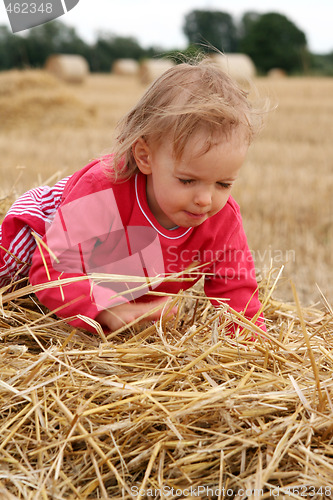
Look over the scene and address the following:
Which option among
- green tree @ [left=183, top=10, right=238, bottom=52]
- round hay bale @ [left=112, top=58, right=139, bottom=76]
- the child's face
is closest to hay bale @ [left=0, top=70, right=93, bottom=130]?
the child's face

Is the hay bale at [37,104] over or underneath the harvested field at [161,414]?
underneath

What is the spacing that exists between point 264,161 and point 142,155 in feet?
16.7

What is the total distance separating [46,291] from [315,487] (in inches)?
36.9

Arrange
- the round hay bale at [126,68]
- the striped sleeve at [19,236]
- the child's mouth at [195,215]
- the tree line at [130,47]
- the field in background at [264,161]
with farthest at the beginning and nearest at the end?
the tree line at [130,47] → the round hay bale at [126,68] → the field in background at [264,161] → the striped sleeve at [19,236] → the child's mouth at [195,215]

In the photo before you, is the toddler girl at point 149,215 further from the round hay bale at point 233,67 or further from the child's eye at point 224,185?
the round hay bale at point 233,67

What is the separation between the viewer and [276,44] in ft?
138

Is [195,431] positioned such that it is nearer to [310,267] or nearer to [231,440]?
[231,440]

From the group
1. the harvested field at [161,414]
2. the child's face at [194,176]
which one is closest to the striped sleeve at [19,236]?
the harvested field at [161,414]

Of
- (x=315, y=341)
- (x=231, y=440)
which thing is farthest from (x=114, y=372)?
(x=315, y=341)

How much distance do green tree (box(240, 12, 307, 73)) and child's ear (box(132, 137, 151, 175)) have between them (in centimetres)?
4052

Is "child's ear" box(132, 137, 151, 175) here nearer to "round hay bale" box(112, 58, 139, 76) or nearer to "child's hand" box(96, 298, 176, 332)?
"child's hand" box(96, 298, 176, 332)

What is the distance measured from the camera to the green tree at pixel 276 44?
41.2 m

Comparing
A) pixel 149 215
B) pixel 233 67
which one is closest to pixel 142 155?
pixel 149 215

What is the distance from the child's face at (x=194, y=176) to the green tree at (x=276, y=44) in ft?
133
